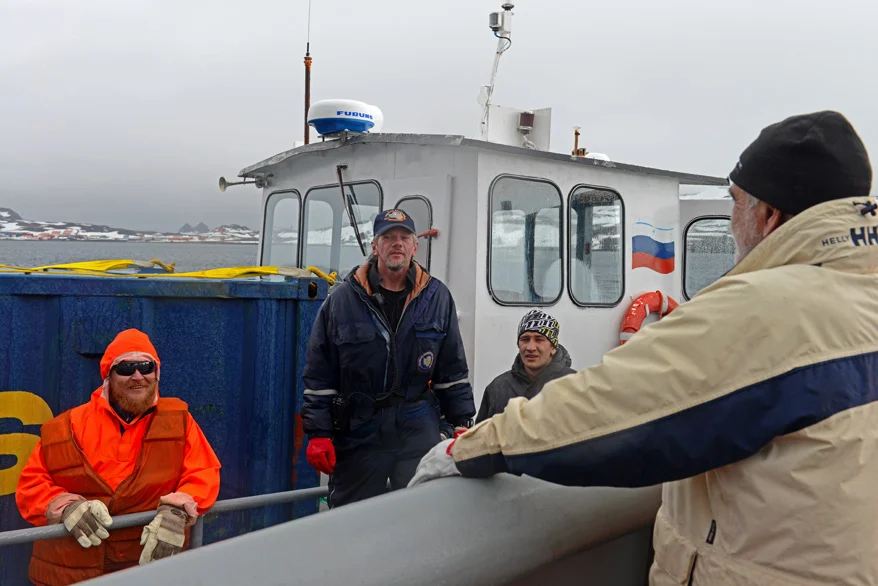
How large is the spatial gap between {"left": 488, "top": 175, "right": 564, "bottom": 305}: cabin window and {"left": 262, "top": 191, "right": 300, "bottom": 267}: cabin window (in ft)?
6.70

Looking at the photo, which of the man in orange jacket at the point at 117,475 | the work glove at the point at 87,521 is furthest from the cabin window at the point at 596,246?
the work glove at the point at 87,521

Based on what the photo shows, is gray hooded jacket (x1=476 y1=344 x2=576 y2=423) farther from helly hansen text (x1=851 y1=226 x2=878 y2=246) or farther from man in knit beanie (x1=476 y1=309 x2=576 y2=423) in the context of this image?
helly hansen text (x1=851 y1=226 x2=878 y2=246)

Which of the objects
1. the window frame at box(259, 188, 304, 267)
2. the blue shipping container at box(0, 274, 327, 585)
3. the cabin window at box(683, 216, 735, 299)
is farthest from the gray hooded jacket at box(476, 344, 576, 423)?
the cabin window at box(683, 216, 735, 299)

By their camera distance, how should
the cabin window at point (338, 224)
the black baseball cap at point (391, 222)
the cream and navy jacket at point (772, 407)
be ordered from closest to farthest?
the cream and navy jacket at point (772, 407)
the black baseball cap at point (391, 222)
the cabin window at point (338, 224)

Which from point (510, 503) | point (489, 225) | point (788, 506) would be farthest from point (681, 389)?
point (489, 225)

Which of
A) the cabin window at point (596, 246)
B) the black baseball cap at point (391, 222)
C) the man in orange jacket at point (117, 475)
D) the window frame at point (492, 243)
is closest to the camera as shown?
the man in orange jacket at point (117, 475)

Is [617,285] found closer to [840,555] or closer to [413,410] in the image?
[413,410]

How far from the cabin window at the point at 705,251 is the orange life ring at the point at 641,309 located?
0.77 meters

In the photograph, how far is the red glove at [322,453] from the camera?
3.55 metres

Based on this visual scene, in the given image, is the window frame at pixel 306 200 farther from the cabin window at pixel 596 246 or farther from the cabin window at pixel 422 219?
the cabin window at pixel 596 246

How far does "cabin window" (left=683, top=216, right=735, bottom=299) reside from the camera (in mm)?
7109

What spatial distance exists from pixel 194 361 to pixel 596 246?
11.4 ft

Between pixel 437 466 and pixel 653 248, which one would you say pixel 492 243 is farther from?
pixel 437 466

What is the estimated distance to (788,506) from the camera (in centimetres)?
119
